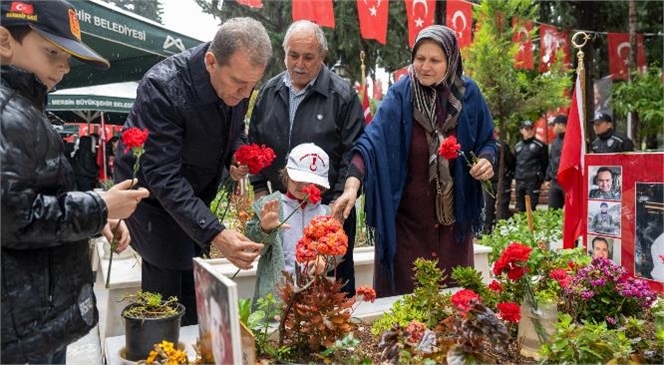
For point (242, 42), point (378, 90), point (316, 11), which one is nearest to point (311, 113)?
point (242, 42)

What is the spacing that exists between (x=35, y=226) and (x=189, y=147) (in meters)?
1.01

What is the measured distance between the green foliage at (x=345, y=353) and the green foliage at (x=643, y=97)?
10252 mm

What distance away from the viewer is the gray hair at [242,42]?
1936 millimetres

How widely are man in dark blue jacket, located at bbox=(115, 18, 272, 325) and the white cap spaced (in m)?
0.24

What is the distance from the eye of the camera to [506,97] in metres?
7.06

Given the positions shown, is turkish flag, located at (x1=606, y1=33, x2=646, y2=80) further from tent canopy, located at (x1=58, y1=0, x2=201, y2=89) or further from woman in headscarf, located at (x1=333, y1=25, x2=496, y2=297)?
woman in headscarf, located at (x1=333, y1=25, x2=496, y2=297)

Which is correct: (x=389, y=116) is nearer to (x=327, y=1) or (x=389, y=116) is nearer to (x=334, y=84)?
(x=334, y=84)

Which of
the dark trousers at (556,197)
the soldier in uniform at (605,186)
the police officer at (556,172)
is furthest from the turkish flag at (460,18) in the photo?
the soldier in uniform at (605,186)

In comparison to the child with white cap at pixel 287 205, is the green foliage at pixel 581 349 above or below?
below

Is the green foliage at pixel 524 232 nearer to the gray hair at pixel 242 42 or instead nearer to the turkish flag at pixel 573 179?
the turkish flag at pixel 573 179

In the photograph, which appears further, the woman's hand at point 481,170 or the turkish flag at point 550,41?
the turkish flag at point 550,41

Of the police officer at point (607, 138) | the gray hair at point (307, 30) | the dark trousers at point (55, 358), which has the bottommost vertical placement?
the dark trousers at point (55, 358)

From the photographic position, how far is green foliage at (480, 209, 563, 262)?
508cm

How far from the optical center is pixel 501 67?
685 centimetres
